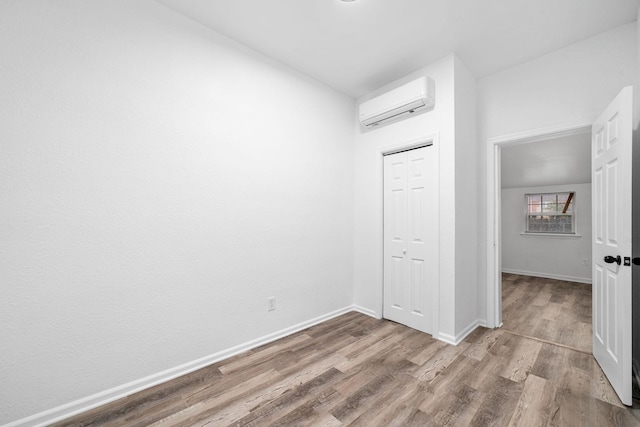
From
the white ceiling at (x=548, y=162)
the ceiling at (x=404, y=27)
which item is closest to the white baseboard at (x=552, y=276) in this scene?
the white ceiling at (x=548, y=162)

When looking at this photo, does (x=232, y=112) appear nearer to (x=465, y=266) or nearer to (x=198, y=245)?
(x=198, y=245)

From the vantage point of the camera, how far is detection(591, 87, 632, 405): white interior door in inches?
67.4

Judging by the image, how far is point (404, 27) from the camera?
226 cm

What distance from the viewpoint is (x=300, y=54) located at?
2.64 m

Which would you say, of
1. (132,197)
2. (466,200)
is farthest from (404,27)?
(132,197)

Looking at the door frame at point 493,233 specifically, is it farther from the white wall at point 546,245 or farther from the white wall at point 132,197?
the white wall at point 546,245

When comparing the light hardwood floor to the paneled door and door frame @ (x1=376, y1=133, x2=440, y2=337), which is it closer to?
door frame @ (x1=376, y1=133, x2=440, y2=337)

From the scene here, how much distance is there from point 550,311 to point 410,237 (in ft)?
7.64

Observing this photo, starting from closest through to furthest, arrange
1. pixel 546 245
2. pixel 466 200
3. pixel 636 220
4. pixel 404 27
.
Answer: pixel 636 220, pixel 404 27, pixel 466 200, pixel 546 245

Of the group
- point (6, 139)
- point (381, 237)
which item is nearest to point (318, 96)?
point (381, 237)

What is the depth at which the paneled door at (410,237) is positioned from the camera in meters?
2.78

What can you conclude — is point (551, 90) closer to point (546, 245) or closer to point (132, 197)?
point (132, 197)

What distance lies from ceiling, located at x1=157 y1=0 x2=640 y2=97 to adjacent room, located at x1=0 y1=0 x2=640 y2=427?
22 mm

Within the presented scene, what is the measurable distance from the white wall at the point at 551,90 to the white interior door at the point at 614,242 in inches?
Answer: 13.7
